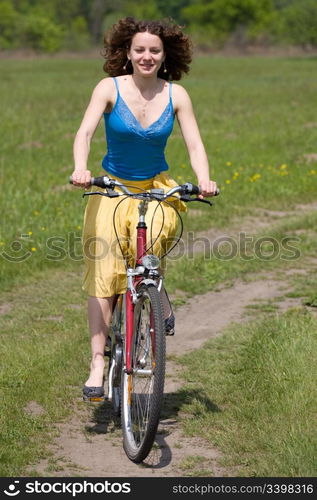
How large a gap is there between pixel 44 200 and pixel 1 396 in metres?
6.78

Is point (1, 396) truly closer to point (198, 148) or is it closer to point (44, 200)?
point (198, 148)

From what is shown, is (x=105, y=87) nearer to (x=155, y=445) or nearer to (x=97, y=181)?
(x=97, y=181)

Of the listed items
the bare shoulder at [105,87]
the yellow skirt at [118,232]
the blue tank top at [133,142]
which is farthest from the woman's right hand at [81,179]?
the bare shoulder at [105,87]

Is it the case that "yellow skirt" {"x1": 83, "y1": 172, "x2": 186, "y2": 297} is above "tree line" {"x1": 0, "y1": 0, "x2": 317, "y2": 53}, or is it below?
below

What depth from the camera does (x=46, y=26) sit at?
108 m

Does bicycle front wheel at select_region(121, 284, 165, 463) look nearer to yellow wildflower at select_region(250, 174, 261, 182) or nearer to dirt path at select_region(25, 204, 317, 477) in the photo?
dirt path at select_region(25, 204, 317, 477)

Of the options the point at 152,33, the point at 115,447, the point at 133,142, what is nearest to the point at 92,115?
the point at 133,142

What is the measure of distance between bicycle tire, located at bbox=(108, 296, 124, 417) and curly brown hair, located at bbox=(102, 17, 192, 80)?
1.34m

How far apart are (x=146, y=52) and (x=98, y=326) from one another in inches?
62.4

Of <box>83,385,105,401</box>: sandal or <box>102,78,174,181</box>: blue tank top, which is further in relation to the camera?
<box>83,385,105,401</box>: sandal

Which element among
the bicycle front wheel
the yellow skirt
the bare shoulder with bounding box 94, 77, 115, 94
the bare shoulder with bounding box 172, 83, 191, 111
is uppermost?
the bare shoulder with bounding box 94, 77, 115, 94


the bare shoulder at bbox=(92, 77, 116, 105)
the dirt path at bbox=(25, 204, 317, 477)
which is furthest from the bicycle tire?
the bare shoulder at bbox=(92, 77, 116, 105)

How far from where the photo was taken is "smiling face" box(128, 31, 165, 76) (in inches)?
220
